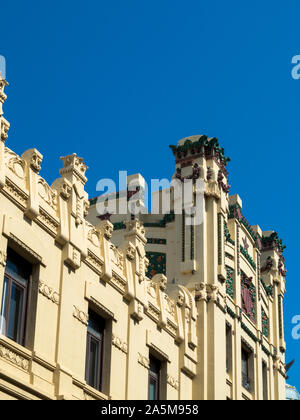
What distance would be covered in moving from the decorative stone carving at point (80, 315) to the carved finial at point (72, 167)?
398 centimetres

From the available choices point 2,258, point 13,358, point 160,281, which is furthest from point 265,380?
point 2,258

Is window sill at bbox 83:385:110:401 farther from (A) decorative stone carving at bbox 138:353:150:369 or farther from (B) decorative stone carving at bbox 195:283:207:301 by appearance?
(B) decorative stone carving at bbox 195:283:207:301

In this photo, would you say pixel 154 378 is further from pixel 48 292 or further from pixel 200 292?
pixel 48 292

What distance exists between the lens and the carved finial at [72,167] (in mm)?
27156

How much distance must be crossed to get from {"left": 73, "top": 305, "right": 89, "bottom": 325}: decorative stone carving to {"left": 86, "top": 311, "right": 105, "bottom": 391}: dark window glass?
2.56 feet

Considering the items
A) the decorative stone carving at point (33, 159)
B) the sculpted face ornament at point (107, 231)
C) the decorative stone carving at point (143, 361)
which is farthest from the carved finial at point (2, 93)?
the decorative stone carving at point (143, 361)

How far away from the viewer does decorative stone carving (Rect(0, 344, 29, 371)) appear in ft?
72.4

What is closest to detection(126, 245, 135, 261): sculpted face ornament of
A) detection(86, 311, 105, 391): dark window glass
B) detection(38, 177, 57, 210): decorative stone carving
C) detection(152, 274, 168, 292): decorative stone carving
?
detection(152, 274, 168, 292): decorative stone carving

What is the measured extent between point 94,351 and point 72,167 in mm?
5350

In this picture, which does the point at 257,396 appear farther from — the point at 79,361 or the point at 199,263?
the point at 79,361

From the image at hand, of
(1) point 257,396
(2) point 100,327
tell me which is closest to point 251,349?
(1) point 257,396

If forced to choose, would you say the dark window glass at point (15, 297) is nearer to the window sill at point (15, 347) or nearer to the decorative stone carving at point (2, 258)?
the window sill at point (15, 347)

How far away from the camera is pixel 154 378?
30.3 metres

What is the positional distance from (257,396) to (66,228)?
50.5 feet
